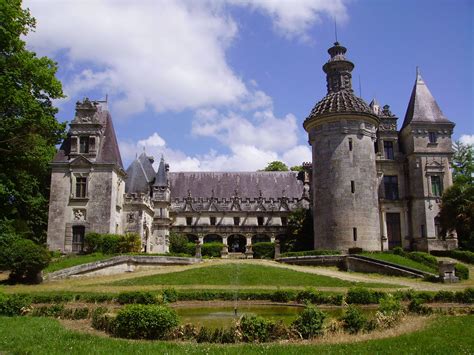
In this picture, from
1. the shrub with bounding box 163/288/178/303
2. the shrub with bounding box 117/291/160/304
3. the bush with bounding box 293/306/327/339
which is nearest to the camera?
the bush with bounding box 293/306/327/339

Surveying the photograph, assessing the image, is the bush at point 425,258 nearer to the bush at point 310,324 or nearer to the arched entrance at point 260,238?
the bush at point 310,324

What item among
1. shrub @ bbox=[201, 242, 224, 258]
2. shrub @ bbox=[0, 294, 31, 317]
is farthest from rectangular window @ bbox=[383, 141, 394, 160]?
shrub @ bbox=[0, 294, 31, 317]

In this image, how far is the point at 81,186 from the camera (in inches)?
1471

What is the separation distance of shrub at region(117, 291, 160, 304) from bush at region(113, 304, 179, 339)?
5.10 metres

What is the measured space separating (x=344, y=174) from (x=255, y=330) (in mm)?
28429

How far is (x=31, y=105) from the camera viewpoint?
2556 centimetres

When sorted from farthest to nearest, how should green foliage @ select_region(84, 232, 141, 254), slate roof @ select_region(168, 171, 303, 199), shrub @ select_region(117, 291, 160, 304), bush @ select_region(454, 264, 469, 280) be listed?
slate roof @ select_region(168, 171, 303, 199), green foliage @ select_region(84, 232, 141, 254), bush @ select_region(454, 264, 469, 280), shrub @ select_region(117, 291, 160, 304)

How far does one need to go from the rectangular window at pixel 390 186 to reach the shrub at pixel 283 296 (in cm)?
2579

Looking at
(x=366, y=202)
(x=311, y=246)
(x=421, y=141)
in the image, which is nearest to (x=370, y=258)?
(x=366, y=202)

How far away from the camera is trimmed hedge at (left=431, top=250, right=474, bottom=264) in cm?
3272

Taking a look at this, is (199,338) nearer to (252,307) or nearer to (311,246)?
(252,307)

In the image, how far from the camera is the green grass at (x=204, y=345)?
29.7ft

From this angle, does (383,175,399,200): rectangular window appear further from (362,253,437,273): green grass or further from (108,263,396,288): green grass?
(108,263,396,288): green grass

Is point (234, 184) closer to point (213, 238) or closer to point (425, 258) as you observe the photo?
point (213, 238)
